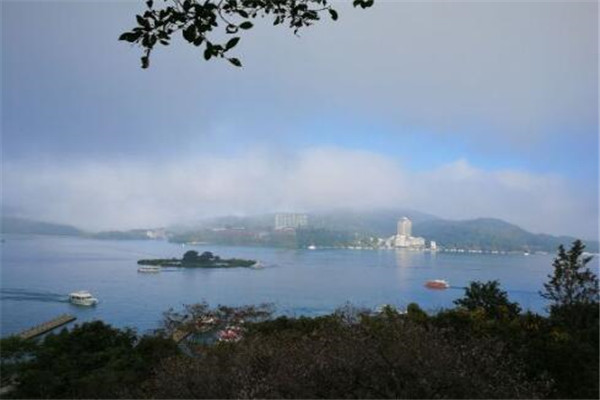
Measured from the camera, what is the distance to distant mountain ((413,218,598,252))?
27348mm

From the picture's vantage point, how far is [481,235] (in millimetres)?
33094

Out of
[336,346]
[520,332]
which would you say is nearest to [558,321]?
[520,332]

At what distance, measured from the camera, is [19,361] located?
7102 mm

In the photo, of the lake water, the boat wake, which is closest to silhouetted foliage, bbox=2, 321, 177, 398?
the lake water

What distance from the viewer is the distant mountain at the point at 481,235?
89.7 ft

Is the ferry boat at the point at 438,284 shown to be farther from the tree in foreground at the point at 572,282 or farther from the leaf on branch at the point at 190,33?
the leaf on branch at the point at 190,33

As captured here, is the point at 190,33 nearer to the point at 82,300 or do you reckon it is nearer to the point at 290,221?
the point at 82,300

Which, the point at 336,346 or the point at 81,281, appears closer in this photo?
the point at 336,346

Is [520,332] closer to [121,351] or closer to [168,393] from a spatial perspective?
[168,393]

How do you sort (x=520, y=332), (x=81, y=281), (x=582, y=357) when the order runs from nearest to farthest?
(x=582, y=357) < (x=520, y=332) < (x=81, y=281)

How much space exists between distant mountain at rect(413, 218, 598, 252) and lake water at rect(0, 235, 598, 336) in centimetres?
78

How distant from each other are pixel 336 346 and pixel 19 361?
221 inches

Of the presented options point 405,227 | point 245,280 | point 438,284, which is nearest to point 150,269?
point 245,280

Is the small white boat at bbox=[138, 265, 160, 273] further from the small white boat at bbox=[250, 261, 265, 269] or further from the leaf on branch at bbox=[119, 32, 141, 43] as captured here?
the leaf on branch at bbox=[119, 32, 141, 43]
